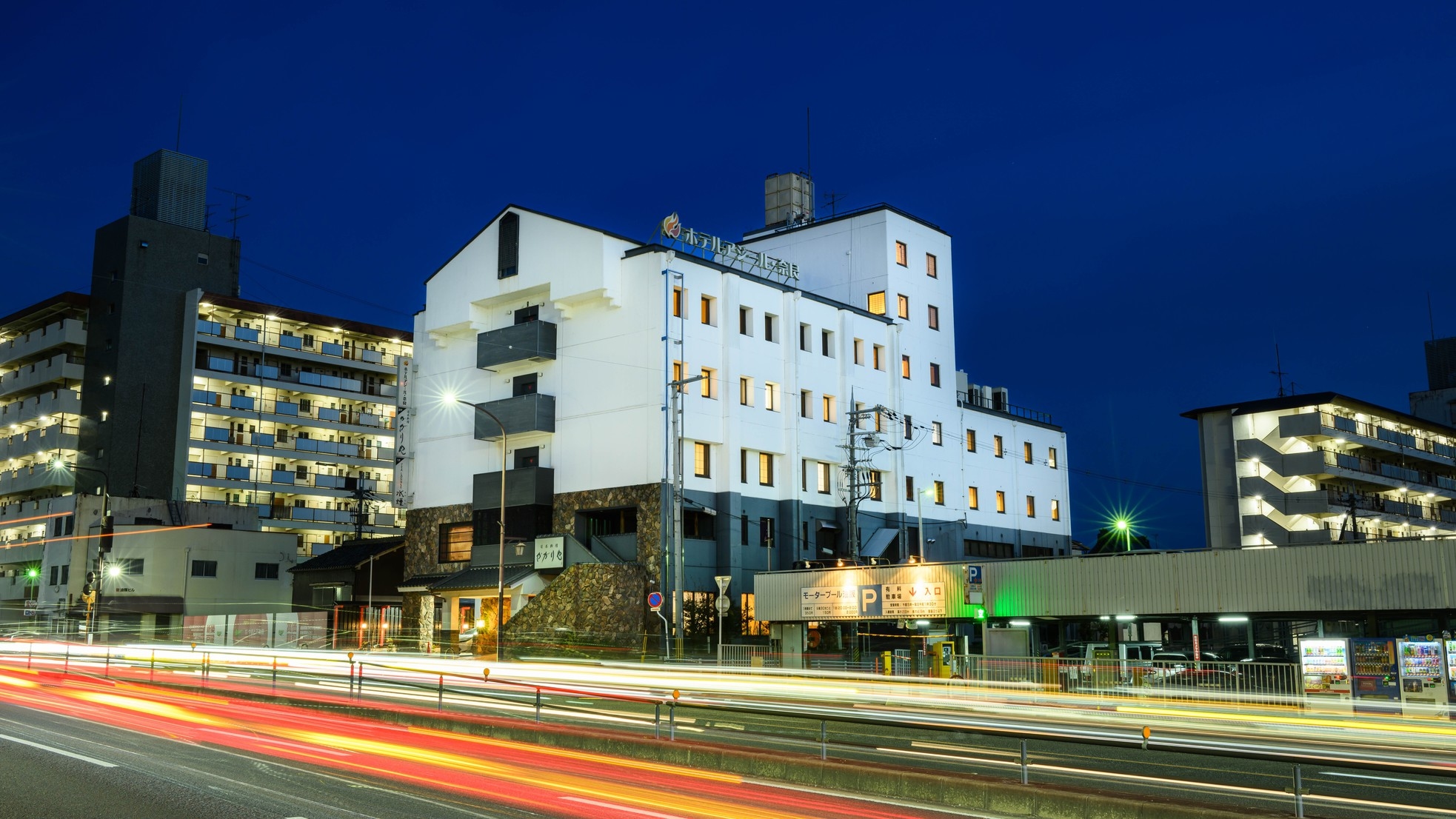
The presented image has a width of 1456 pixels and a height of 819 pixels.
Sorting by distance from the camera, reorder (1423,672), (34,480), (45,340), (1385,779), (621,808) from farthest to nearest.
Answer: (45,340) → (34,480) → (1423,672) → (1385,779) → (621,808)

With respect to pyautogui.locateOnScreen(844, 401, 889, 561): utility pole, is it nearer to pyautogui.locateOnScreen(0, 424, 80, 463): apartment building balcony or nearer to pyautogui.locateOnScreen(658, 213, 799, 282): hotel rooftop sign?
pyautogui.locateOnScreen(658, 213, 799, 282): hotel rooftop sign

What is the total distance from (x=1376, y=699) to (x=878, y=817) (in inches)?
814

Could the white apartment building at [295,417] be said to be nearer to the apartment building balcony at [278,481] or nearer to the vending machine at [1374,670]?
the apartment building balcony at [278,481]

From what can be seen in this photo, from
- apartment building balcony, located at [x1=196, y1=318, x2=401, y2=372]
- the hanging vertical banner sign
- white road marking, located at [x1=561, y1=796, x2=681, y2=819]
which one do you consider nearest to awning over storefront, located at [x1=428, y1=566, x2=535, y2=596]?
the hanging vertical banner sign

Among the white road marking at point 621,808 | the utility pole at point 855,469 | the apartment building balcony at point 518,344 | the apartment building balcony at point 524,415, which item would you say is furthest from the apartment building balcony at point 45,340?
the white road marking at point 621,808

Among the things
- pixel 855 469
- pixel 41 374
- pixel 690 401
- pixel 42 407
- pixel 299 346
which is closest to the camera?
pixel 690 401

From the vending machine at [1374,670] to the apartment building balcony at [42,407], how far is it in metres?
82.1

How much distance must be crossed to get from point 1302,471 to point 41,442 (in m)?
83.2

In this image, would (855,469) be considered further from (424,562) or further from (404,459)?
(404,459)

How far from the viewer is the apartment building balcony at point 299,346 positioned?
89.7 meters

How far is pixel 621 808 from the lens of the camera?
1337 centimetres

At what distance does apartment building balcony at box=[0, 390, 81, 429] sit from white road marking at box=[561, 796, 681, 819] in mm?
83601

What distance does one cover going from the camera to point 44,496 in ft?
278

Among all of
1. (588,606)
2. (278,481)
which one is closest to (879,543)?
(588,606)
